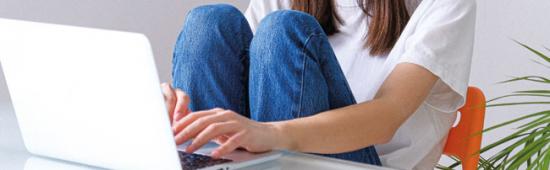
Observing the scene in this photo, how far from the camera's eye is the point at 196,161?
3.51 ft

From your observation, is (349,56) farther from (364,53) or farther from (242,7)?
(242,7)

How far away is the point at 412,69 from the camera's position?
1401 millimetres

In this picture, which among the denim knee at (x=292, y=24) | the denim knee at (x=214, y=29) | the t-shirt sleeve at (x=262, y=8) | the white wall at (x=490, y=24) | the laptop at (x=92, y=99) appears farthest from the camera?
the white wall at (x=490, y=24)

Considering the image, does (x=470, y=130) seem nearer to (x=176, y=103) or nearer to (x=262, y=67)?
(x=262, y=67)

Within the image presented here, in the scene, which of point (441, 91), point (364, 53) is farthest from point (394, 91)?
point (364, 53)

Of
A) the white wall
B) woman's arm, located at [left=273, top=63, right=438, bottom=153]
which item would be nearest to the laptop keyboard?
woman's arm, located at [left=273, top=63, right=438, bottom=153]

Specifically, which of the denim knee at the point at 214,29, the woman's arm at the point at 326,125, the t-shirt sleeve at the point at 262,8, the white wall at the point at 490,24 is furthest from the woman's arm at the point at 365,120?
the white wall at the point at 490,24

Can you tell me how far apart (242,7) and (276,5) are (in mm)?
2053

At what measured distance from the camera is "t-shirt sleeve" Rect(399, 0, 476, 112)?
1.41m

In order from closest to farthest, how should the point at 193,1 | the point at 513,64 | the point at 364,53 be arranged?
the point at 364,53
the point at 513,64
the point at 193,1

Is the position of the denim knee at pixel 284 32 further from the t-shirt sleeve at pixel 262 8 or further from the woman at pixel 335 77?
the t-shirt sleeve at pixel 262 8

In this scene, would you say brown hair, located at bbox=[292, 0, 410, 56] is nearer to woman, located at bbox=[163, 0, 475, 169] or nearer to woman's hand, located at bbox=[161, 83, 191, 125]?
woman, located at bbox=[163, 0, 475, 169]

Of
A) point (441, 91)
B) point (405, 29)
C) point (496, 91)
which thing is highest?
point (405, 29)

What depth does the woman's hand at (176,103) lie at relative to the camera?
1248 millimetres
